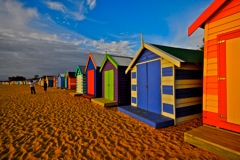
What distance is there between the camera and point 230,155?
2.96 meters

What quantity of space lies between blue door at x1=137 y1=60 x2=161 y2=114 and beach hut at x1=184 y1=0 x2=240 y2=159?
2.22 m

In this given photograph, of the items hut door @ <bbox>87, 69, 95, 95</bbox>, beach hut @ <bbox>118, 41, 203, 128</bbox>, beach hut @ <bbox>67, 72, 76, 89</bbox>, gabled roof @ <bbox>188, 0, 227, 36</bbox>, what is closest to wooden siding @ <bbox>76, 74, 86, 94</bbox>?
hut door @ <bbox>87, 69, 95, 95</bbox>

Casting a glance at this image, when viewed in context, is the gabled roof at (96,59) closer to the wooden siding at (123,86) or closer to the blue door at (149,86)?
the wooden siding at (123,86)

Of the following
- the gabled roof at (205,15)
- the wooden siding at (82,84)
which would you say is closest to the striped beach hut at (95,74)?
the wooden siding at (82,84)

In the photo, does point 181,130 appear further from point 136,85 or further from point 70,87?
point 70,87

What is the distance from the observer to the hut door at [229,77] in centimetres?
367

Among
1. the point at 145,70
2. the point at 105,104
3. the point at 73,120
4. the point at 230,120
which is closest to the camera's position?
the point at 230,120

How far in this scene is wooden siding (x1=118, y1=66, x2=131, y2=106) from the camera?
10.1 meters

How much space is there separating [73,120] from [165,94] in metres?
4.60

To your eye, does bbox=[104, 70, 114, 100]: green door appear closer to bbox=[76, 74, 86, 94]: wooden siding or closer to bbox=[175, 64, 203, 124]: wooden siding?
bbox=[175, 64, 203, 124]: wooden siding

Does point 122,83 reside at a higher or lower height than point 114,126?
higher

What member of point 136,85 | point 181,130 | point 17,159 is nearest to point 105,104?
point 136,85

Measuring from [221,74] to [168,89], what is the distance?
6.76 ft

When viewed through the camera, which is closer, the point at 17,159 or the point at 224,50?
the point at 17,159
